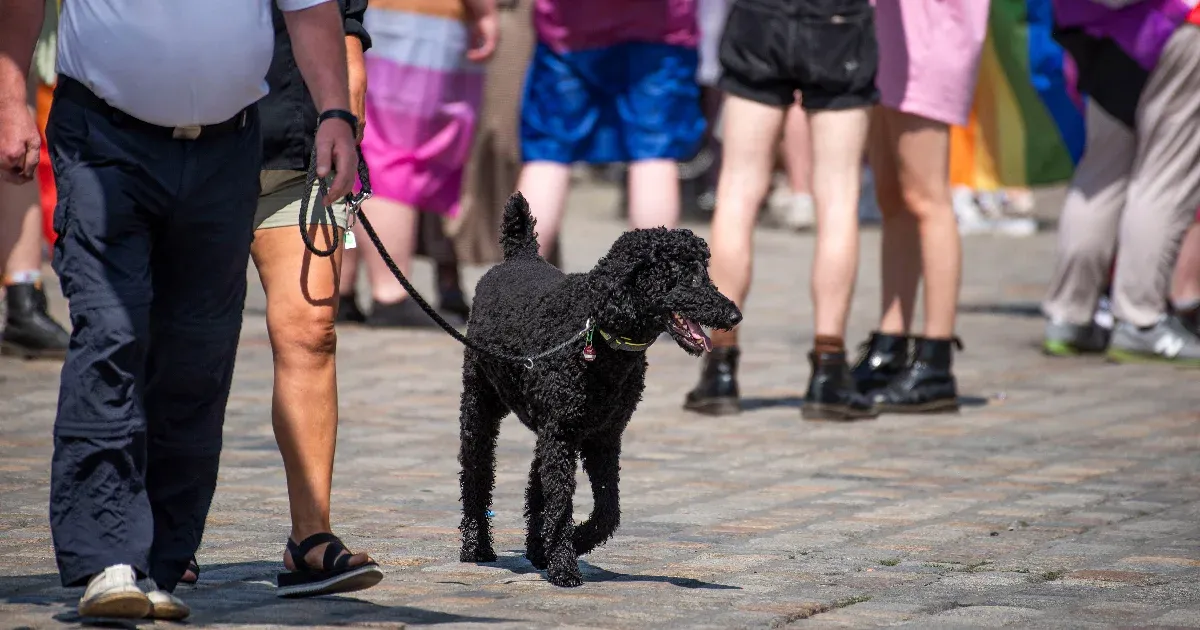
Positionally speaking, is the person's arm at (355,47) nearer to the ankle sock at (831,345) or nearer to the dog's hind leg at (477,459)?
the dog's hind leg at (477,459)

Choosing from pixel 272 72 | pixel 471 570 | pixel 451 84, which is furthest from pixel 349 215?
pixel 451 84

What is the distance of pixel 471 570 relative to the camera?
489cm

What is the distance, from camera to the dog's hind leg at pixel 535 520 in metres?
4.91

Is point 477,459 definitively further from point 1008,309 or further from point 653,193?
point 1008,309

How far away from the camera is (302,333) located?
184 inches

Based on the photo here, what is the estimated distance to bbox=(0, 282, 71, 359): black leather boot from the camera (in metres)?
8.45

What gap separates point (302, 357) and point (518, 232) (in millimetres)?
826

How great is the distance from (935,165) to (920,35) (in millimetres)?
532

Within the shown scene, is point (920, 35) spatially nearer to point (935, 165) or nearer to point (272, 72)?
point (935, 165)

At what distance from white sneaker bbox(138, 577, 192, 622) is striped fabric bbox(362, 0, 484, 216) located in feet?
17.5

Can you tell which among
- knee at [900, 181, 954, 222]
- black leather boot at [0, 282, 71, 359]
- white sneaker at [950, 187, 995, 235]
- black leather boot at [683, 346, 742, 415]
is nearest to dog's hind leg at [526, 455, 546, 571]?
black leather boot at [683, 346, 742, 415]

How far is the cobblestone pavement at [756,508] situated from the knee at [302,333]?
560 millimetres

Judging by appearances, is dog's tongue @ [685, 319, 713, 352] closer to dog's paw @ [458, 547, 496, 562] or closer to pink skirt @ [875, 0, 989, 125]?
dog's paw @ [458, 547, 496, 562]

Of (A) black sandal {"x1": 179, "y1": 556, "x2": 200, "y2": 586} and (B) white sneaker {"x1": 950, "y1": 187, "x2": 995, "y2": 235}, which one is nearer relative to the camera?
(A) black sandal {"x1": 179, "y1": 556, "x2": 200, "y2": 586}
